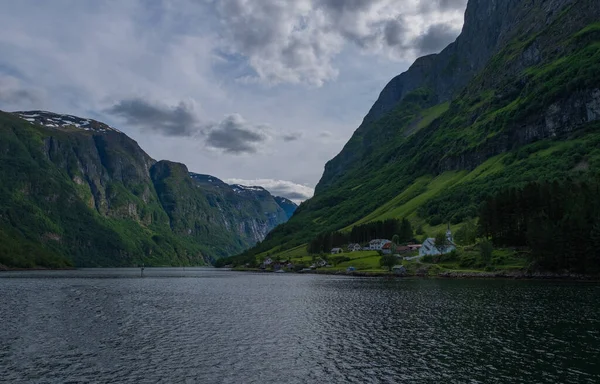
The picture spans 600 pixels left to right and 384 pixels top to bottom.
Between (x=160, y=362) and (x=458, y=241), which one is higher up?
(x=458, y=241)

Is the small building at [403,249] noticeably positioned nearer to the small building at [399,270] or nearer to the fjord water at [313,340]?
the small building at [399,270]

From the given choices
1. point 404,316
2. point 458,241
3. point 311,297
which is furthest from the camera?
point 458,241

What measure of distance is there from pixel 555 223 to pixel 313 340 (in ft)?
328

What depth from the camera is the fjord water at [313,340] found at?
121 ft

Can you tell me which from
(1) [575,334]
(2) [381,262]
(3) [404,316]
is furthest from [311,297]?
(2) [381,262]

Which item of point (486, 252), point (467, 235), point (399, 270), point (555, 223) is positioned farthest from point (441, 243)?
point (555, 223)

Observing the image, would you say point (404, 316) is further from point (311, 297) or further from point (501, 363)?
point (311, 297)

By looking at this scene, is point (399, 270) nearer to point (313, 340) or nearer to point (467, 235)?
point (467, 235)

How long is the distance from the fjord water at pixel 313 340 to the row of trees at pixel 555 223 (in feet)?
99.9

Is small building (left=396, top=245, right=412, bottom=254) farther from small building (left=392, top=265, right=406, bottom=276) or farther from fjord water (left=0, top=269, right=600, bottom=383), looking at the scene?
fjord water (left=0, top=269, right=600, bottom=383)

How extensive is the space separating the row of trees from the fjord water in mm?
30437

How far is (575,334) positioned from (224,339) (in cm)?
3961

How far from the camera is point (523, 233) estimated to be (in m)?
138

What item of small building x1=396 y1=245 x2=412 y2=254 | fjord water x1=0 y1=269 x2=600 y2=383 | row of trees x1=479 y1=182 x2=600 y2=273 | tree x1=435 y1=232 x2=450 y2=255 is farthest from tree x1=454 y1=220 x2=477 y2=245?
fjord water x1=0 y1=269 x2=600 y2=383
